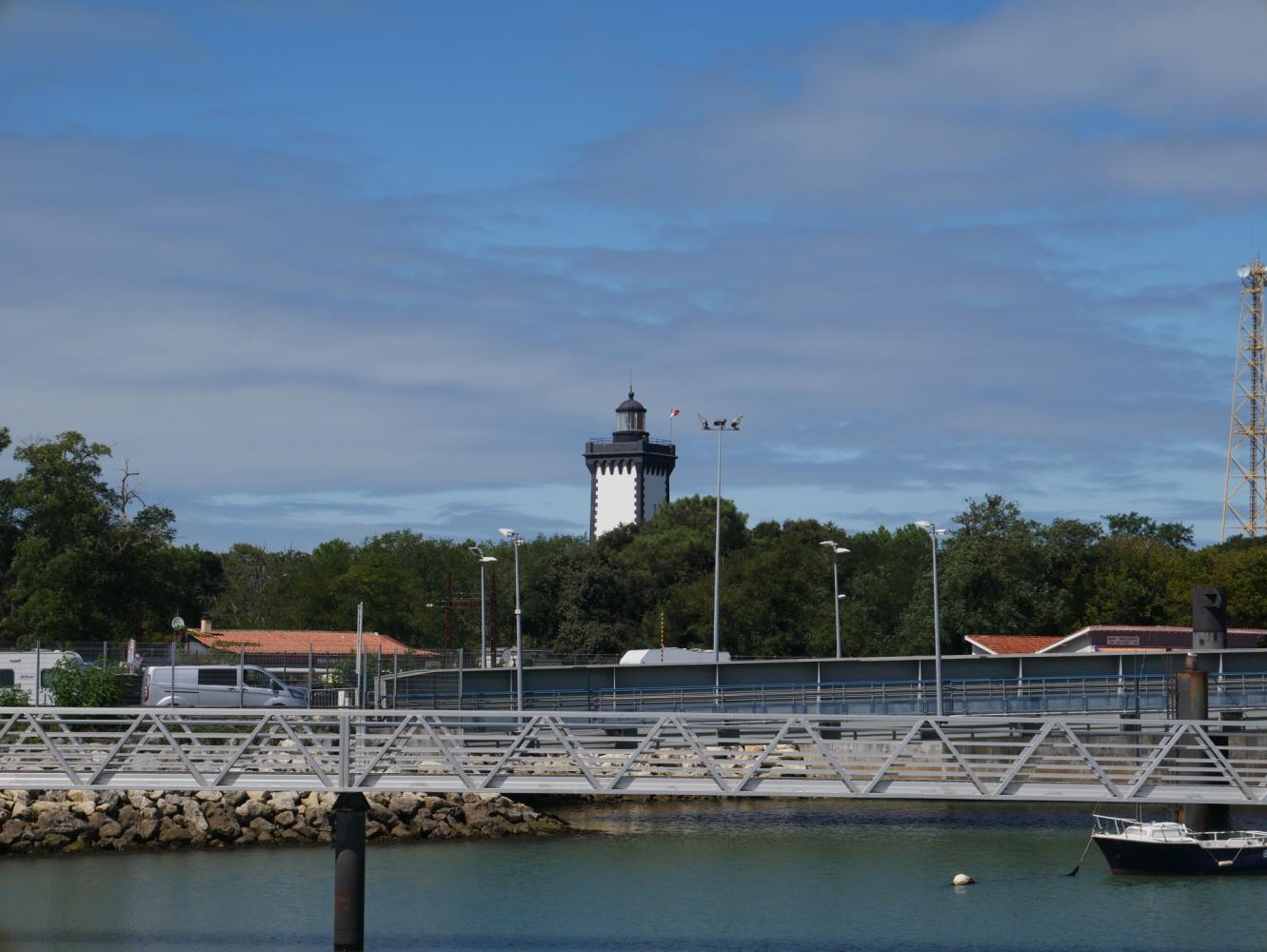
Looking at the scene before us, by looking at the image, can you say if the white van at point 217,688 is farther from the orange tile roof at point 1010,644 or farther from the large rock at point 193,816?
the orange tile roof at point 1010,644

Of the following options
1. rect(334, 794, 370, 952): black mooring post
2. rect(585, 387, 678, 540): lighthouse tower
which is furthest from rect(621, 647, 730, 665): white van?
rect(585, 387, 678, 540): lighthouse tower

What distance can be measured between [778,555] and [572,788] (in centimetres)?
7681

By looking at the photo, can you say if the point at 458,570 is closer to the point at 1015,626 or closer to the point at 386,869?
the point at 1015,626

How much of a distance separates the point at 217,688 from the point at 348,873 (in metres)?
28.5

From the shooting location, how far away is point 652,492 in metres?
174

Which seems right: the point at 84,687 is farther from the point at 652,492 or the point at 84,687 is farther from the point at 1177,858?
the point at 652,492

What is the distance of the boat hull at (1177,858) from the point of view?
151 feet

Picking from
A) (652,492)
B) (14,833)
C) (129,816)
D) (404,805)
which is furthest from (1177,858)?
(652,492)

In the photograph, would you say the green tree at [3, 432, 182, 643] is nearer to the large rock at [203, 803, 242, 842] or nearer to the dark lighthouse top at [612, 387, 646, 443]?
the large rock at [203, 803, 242, 842]

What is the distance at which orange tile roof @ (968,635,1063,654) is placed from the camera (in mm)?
82875

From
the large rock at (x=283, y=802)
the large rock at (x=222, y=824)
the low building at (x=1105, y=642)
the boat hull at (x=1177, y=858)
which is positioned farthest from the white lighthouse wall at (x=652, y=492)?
the boat hull at (x=1177, y=858)

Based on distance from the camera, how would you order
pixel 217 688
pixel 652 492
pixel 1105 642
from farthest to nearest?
pixel 652 492
pixel 1105 642
pixel 217 688

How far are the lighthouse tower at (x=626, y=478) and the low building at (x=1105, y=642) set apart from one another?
8602cm

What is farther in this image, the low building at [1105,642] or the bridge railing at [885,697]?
the low building at [1105,642]
